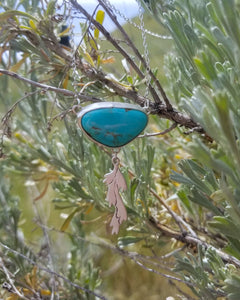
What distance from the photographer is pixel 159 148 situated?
96 cm

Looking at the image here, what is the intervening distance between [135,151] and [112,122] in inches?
8.7

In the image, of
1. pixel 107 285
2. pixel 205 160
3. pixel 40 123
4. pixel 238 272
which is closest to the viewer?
pixel 205 160

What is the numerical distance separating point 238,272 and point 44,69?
1.53 feet

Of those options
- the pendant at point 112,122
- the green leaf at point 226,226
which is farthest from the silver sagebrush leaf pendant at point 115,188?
the green leaf at point 226,226

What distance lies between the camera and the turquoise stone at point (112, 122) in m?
0.47

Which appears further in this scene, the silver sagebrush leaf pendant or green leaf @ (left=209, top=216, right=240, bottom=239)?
the silver sagebrush leaf pendant

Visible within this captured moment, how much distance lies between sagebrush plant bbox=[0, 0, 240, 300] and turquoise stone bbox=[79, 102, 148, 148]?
0.04 meters

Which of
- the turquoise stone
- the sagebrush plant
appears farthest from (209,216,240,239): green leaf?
the turquoise stone

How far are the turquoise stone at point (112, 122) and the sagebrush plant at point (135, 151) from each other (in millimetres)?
40

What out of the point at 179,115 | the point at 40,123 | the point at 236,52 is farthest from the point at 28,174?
the point at 236,52

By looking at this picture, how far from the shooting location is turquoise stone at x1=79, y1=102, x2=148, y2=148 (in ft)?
1.54

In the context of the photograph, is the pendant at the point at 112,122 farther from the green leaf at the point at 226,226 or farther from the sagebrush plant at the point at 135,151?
the green leaf at the point at 226,226

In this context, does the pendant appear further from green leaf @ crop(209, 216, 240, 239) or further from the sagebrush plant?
green leaf @ crop(209, 216, 240, 239)

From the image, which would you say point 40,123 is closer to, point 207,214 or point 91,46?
point 91,46
